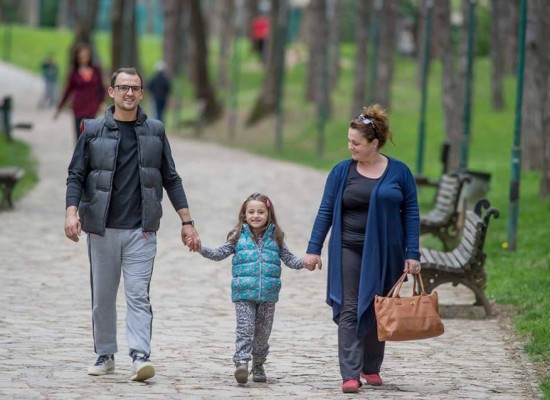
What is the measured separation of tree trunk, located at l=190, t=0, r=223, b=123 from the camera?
47.2 meters

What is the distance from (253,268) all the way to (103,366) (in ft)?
3.67

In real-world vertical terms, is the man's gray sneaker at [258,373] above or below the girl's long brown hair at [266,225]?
below

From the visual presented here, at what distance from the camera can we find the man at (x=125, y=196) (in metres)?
8.87

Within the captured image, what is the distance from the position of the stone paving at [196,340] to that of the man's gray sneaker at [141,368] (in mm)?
52

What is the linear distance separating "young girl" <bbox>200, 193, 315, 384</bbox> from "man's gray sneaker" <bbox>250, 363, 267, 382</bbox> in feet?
0.42

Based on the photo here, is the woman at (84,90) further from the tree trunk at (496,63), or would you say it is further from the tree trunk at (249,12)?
the tree trunk at (249,12)

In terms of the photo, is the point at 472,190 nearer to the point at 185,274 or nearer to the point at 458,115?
the point at 185,274

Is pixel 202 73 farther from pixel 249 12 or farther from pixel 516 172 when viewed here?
pixel 249 12

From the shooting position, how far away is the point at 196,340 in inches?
426

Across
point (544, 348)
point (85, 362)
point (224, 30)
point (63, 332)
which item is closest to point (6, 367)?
point (85, 362)

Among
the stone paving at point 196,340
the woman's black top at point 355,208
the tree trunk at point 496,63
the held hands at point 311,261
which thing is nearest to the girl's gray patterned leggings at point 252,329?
the stone paving at point 196,340

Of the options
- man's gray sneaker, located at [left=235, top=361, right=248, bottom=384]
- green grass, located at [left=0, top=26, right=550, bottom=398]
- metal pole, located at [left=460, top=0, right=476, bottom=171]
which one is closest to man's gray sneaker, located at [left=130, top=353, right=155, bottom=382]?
man's gray sneaker, located at [left=235, top=361, right=248, bottom=384]

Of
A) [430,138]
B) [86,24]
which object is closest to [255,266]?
[430,138]

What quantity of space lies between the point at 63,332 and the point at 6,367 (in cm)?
165
